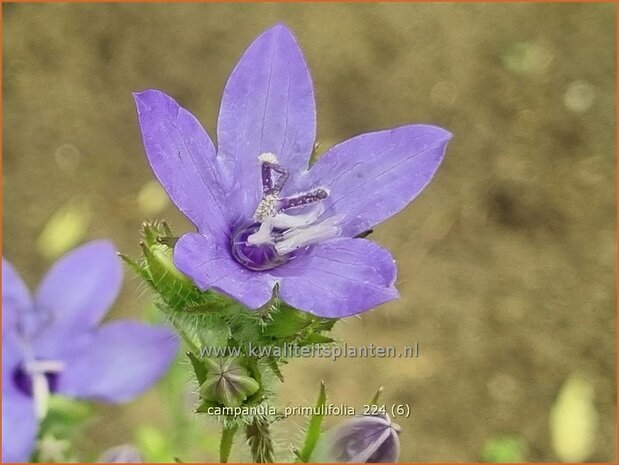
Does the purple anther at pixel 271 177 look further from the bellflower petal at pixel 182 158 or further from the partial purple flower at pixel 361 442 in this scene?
the partial purple flower at pixel 361 442

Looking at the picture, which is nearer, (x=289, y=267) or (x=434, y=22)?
(x=289, y=267)

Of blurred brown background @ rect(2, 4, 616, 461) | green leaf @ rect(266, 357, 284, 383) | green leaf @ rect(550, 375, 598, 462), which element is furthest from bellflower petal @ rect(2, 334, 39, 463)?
green leaf @ rect(550, 375, 598, 462)

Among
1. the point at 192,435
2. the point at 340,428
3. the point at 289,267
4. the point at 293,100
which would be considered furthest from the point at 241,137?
the point at 192,435

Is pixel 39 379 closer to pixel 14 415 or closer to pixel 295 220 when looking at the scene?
pixel 14 415

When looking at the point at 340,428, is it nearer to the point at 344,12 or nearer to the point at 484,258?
the point at 484,258

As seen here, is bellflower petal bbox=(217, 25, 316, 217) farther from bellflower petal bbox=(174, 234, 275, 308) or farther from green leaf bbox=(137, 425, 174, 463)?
green leaf bbox=(137, 425, 174, 463)

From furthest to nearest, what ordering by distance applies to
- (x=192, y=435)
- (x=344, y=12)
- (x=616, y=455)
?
(x=344, y=12), (x=616, y=455), (x=192, y=435)

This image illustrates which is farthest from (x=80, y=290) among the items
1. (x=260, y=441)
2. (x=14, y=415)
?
(x=260, y=441)
